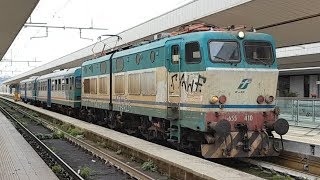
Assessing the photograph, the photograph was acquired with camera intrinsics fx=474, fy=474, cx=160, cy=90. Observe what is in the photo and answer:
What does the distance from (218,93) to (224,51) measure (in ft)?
3.51

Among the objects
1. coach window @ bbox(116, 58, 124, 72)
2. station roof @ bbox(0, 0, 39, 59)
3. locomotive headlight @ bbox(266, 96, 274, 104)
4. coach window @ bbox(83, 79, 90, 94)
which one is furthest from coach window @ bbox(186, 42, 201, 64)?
coach window @ bbox(83, 79, 90, 94)

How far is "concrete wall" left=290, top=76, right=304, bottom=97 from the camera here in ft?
143

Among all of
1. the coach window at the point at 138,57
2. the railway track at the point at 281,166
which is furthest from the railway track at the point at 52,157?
the coach window at the point at 138,57

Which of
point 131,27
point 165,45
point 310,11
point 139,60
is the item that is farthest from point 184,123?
point 131,27

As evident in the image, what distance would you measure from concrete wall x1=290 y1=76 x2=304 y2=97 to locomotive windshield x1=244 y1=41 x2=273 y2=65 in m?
32.3

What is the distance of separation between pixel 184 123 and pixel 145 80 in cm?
300

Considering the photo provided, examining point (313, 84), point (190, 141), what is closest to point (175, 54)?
point (190, 141)

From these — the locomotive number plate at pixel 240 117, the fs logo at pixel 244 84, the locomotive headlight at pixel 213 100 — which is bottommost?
the locomotive number plate at pixel 240 117

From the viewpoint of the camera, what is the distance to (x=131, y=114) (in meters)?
16.4

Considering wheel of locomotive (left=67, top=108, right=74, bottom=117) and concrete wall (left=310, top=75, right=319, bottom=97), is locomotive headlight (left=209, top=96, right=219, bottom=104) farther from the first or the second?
concrete wall (left=310, top=75, right=319, bottom=97)

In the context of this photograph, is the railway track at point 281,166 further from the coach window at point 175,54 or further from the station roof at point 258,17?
the station roof at point 258,17

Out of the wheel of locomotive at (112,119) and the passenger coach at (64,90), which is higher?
the passenger coach at (64,90)

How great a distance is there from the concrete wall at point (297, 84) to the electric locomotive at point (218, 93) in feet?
106

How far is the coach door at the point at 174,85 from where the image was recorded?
1198cm
